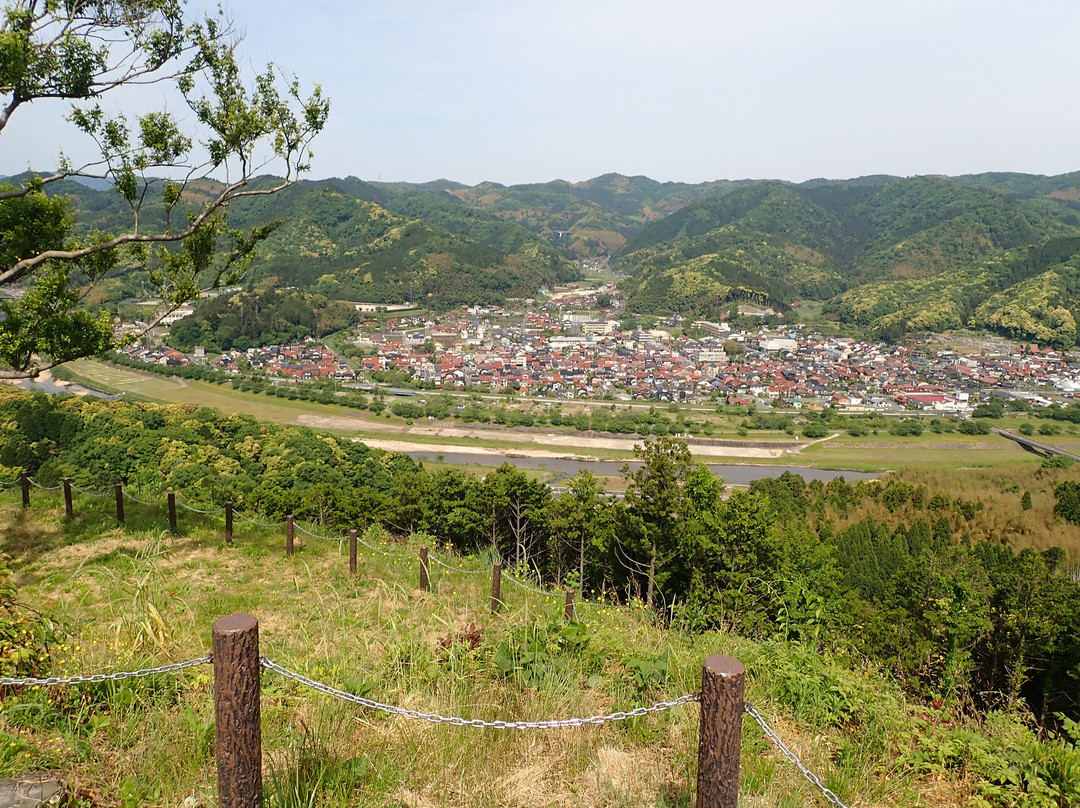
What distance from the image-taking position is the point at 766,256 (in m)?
98.6

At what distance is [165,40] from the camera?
4934mm

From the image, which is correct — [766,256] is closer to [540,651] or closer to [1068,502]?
[1068,502]

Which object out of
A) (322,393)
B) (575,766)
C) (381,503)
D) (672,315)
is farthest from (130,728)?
(672,315)

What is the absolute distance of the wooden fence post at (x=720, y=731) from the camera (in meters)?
1.57

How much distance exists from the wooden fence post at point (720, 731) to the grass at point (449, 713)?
456 millimetres

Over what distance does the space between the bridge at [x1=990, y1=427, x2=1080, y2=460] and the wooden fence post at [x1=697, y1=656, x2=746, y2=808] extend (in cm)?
3712

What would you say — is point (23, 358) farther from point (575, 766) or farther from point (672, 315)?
point (672, 315)

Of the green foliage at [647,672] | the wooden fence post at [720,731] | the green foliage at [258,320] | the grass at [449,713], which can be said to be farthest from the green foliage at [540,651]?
the green foliage at [258,320]

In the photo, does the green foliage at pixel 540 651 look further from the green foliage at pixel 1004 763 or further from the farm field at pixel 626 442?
the farm field at pixel 626 442

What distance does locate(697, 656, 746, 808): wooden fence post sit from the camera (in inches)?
61.7

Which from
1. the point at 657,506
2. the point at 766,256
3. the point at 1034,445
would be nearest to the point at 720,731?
the point at 657,506

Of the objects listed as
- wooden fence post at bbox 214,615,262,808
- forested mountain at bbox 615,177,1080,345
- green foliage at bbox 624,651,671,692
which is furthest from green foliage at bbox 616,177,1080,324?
wooden fence post at bbox 214,615,262,808

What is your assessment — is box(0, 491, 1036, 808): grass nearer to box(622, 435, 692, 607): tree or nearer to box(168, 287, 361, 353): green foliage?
box(622, 435, 692, 607): tree

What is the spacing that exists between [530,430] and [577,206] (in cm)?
17337
